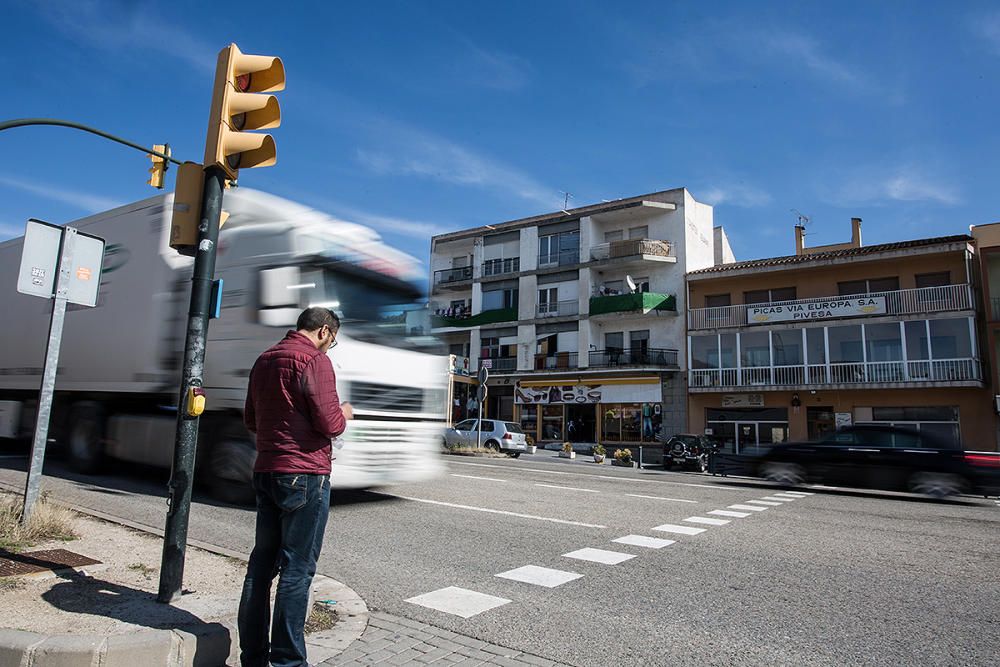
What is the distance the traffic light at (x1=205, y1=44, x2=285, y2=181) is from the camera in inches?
170

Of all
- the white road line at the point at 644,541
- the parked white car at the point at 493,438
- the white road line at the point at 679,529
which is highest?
the parked white car at the point at 493,438

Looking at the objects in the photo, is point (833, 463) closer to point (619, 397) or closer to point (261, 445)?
point (261, 445)

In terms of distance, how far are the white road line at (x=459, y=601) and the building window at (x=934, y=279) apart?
102 feet

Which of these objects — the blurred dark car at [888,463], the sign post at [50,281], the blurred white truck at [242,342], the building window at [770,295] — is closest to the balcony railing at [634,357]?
the building window at [770,295]

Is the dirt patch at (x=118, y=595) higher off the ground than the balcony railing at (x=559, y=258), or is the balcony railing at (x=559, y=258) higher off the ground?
the balcony railing at (x=559, y=258)

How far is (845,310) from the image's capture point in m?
30.1

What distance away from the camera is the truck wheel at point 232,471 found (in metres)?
7.98

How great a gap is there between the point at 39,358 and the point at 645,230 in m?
32.2

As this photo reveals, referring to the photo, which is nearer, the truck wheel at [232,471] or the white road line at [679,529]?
the white road line at [679,529]

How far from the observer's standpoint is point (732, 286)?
34.5 metres

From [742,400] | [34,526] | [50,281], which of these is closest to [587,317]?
[742,400]

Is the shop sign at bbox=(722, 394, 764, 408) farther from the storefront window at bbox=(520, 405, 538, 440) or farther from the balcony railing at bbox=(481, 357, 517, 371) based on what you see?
the balcony railing at bbox=(481, 357, 517, 371)

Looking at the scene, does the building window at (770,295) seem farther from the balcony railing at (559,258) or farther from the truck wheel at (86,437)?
the truck wheel at (86,437)

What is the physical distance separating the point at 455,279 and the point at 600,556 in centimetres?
3917
